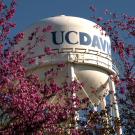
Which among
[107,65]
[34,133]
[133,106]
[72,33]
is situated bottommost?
[34,133]

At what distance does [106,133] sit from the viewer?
1114 cm

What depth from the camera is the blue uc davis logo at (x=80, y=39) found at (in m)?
21.8

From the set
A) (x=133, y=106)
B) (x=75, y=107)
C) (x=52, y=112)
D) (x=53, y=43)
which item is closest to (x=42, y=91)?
(x=52, y=112)

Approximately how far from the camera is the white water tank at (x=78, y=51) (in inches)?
830

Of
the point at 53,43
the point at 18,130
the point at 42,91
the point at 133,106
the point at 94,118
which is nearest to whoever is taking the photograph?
the point at 18,130

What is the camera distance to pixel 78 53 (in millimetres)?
21828

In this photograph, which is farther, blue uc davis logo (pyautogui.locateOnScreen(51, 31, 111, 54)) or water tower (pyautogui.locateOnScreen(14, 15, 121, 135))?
blue uc davis logo (pyautogui.locateOnScreen(51, 31, 111, 54))

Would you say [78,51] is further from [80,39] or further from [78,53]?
[80,39]

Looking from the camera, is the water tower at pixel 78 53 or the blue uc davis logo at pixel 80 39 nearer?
the water tower at pixel 78 53

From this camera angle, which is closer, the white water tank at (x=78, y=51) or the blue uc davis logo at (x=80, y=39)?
the white water tank at (x=78, y=51)

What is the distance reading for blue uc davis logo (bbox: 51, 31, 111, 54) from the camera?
21.8 metres

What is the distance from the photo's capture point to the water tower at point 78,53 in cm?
2108

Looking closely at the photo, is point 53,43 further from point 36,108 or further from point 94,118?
point 36,108

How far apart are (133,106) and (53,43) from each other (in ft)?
37.1
